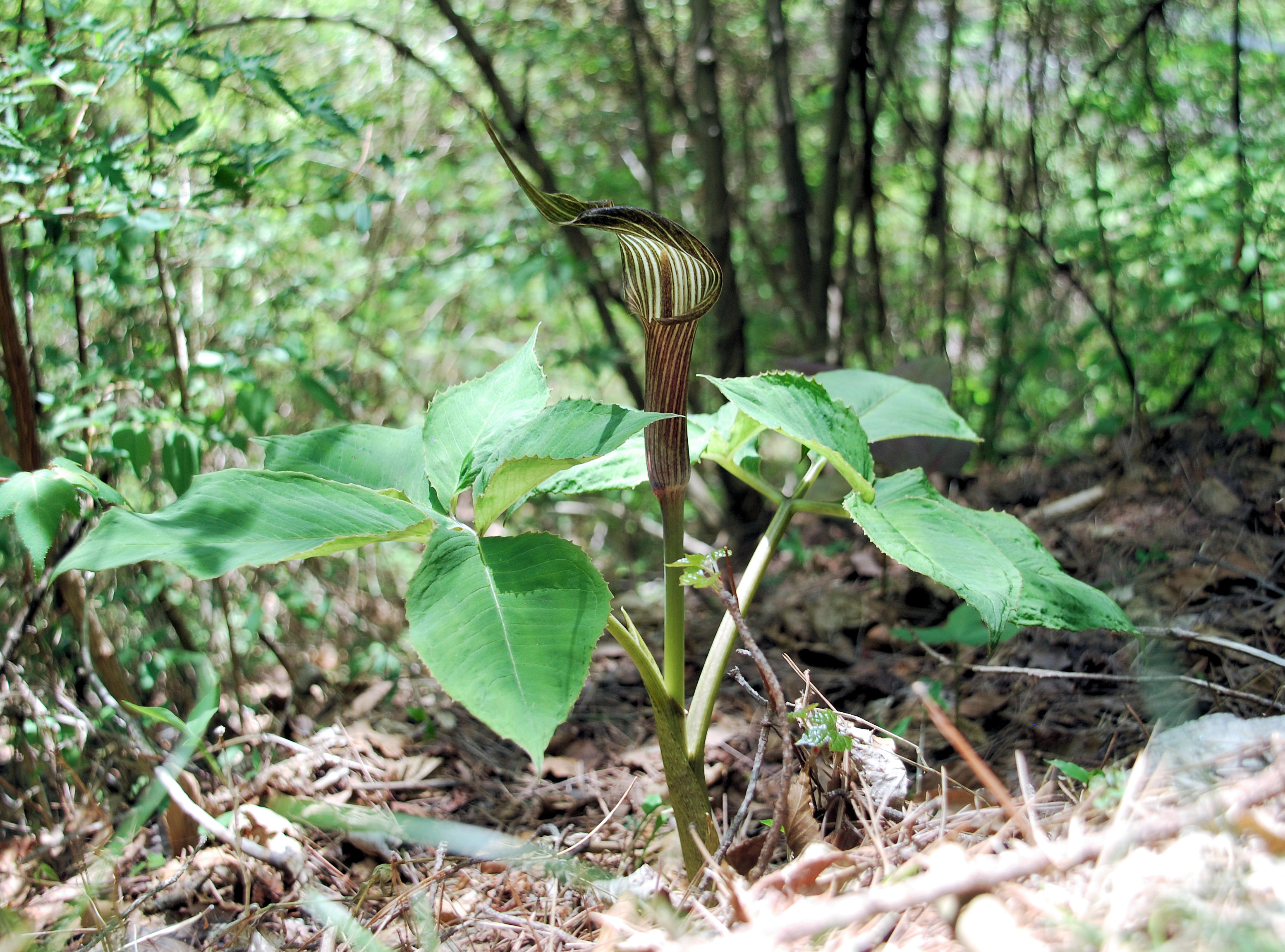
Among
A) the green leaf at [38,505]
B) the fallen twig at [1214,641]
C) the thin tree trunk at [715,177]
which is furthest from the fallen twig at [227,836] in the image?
the thin tree trunk at [715,177]

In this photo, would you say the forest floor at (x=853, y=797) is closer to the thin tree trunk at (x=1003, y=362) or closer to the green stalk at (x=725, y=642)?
the green stalk at (x=725, y=642)

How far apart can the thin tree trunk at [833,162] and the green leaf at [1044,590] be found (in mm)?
2257

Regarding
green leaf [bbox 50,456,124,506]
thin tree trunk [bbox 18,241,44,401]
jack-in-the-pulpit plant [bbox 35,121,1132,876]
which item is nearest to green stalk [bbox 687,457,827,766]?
jack-in-the-pulpit plant [bbox 35,121,1132,876]

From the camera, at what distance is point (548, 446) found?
1.07 metres

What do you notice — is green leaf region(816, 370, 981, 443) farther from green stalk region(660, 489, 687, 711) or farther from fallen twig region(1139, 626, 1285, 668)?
fallen twig region(1139, 626, 1285, 668)

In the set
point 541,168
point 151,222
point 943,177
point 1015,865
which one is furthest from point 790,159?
point 1015,865

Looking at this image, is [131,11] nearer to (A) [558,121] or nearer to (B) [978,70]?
(A) [558,121]

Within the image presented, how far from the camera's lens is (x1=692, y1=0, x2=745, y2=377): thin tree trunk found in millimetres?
3047

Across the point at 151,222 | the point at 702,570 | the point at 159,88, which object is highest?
the point at 159,88

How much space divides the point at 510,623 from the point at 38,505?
0.66 meters

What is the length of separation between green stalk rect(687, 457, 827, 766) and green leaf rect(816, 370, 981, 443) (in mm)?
165

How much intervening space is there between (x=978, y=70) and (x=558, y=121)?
84.7 inches

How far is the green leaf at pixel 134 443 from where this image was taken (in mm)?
1712

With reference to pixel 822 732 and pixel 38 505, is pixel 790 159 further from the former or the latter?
pixel 38 505
